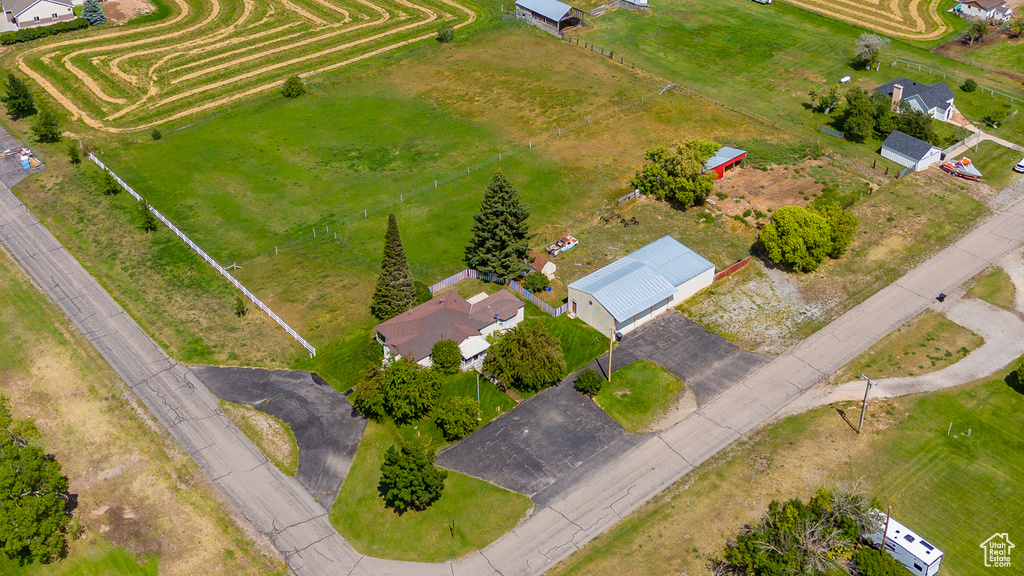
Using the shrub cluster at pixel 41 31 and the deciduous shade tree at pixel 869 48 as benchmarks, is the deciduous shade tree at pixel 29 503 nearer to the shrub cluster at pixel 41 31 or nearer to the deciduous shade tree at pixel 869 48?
the shrub cluster at pixel 41 31

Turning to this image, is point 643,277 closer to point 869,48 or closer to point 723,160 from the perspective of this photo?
point 723,160

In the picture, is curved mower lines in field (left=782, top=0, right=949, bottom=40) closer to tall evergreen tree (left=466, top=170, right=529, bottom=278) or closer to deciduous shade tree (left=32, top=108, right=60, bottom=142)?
tall evergreen tree (left=466, top=170, right=529, bottom=278)

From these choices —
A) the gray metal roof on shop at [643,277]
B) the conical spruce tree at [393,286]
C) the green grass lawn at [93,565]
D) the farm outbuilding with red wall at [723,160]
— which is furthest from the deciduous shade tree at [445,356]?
the farm outbuilding with red wall at [723,160]

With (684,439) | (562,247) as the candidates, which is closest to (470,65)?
(562,247)

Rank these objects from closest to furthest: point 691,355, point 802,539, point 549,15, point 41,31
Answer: point 802,539, point 691,355, point 41,31, point 549,15

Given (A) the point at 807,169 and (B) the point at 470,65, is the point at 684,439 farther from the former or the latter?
(B) the point at 470,65

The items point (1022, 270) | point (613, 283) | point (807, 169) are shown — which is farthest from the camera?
point (807, 169)

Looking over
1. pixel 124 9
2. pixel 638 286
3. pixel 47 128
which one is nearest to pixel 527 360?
pixel 638 286
